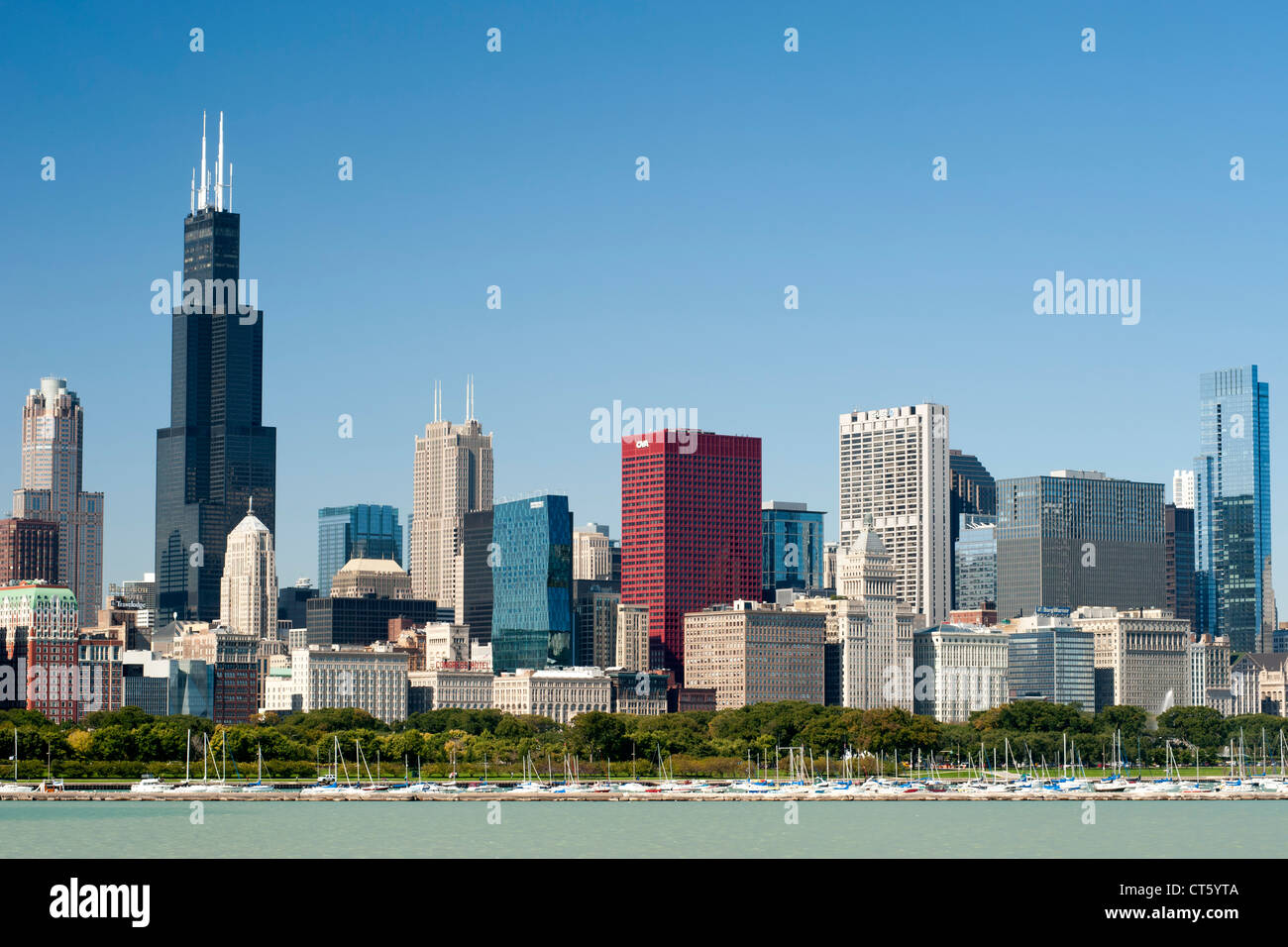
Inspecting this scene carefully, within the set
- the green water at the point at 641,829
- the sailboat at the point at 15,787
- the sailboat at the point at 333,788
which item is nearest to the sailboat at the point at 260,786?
the sailboat at the point at 333,788

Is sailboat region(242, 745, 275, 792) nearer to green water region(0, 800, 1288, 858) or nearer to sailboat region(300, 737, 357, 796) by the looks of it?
sailboat region(300, 737, 357, 796)

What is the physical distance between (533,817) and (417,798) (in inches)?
1027

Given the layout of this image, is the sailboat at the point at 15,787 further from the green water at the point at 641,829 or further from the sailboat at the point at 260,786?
the sailboat at the point at 260,786

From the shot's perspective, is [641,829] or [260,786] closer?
[641,829]

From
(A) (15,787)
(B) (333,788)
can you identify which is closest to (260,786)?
(B) (333,788)

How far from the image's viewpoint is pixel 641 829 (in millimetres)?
102812

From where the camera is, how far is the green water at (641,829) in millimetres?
86688

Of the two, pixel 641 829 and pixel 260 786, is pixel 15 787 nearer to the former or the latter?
pixel 260 786

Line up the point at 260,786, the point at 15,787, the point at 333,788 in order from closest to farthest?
the point at 333,788 → the point at 15,787 → the point at 260,786

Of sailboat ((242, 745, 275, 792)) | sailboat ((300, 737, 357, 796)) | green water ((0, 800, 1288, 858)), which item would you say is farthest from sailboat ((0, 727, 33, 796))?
sailboat ((300, 737, 357, 796))

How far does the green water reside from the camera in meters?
86.7

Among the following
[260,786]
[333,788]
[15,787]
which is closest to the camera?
[333,788]

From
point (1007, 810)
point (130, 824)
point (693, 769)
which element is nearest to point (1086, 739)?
point (693, 769)
